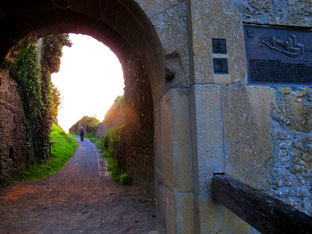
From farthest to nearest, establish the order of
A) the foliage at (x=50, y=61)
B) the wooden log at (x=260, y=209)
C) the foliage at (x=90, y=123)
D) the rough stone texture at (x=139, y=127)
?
the foliage at (x=90, y=123), the foliage at (x=50, y=61), the rough stone texture at (x=139, y=127), the wooden log at (x=260, y=209)

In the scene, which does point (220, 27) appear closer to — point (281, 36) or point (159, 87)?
point (281, 36)

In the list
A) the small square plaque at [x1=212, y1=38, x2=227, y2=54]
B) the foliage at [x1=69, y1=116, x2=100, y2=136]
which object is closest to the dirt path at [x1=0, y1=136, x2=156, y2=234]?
the small square plaque at [x1=212, y1=38, x2=227, y2=54]

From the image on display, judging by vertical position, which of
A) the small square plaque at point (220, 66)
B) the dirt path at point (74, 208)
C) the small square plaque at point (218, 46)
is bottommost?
the dirt path at point (74, 208)

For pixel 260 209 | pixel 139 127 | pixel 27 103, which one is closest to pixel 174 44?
pixel 260 209

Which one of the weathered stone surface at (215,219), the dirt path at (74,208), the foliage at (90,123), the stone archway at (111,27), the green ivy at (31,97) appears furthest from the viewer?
the foliage at (90,123)

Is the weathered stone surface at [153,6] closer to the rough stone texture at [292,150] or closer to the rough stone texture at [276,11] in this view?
the rough stone texture at [276,11]

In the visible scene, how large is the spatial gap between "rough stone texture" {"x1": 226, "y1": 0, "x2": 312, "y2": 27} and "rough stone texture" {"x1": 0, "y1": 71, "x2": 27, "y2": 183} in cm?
622

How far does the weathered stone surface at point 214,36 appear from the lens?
5.72ft

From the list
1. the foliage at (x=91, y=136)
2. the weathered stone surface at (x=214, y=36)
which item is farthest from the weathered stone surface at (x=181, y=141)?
the foliage at (x=91, y=136)

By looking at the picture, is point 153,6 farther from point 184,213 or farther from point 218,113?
point 184,213

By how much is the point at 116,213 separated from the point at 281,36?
3.71 meters

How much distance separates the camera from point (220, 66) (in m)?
1.77

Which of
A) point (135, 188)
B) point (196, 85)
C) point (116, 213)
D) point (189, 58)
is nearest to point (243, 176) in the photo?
point (196, 85)

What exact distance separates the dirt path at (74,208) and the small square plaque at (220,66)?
260 cm
